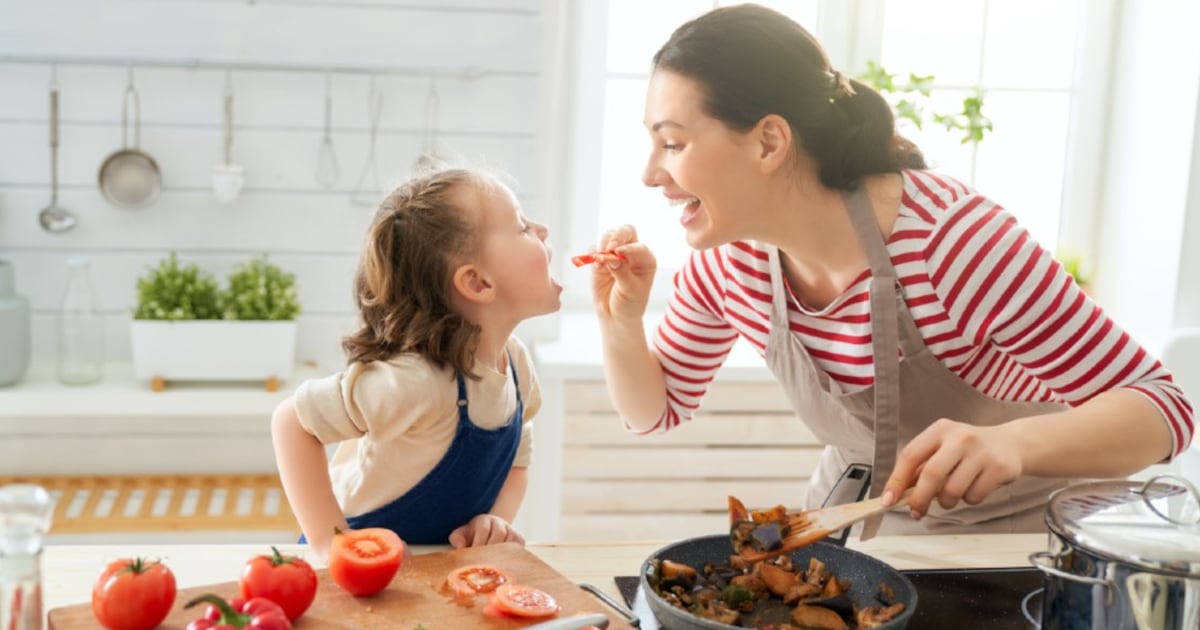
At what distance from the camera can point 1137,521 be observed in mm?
1022

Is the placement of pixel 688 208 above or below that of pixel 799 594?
above

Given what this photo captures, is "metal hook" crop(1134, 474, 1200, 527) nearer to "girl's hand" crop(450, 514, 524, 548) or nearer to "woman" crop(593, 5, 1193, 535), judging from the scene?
"woman" crop(593, 5, 1193, 535)

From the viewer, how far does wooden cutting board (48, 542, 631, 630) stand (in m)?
1.08

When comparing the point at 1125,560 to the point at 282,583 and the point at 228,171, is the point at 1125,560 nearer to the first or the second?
the point at 282,583

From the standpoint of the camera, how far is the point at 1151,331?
2.84 meters

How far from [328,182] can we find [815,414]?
134 centimetres

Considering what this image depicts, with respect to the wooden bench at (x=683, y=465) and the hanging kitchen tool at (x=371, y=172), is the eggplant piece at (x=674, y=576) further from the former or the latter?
the hanging kitchen tool at (x=371, y=172)

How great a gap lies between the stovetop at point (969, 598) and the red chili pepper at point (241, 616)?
0.34 m

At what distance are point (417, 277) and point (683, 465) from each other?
1.29 meters

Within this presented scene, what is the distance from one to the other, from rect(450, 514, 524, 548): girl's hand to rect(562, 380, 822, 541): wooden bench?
1130 millimetres

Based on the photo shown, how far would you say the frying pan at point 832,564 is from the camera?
1.15 metres

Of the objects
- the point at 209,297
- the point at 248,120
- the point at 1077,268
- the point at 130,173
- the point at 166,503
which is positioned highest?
the point at 248,120

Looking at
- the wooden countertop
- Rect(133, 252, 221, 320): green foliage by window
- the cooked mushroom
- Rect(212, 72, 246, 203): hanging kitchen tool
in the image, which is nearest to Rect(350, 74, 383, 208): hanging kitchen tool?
Rect(212, 72, 246, 203): hanging kitchen tool

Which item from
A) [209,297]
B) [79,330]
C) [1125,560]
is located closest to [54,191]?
[79,330]
